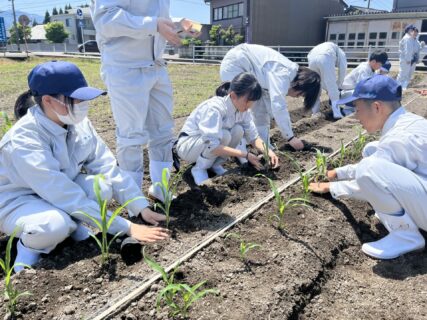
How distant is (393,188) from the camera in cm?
233

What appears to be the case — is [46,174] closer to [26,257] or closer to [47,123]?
[47,123]

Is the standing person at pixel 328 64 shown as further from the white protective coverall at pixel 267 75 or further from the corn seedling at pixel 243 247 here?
the corn seedling at pixel 243 247

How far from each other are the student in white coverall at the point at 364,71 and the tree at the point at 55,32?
46.4 m

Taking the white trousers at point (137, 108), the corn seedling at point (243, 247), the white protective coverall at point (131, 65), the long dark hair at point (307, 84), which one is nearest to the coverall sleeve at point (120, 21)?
the white protective coverall at point (131, 65)

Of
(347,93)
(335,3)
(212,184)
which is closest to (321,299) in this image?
(212,184)

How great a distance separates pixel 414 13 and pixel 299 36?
28.6 feet

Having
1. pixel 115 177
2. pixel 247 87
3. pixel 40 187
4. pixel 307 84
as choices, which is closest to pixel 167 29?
pixel 247 87

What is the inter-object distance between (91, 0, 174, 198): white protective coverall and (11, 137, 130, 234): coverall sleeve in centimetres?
84

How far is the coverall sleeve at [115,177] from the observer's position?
8.43 ft

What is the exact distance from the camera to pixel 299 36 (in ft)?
98.2

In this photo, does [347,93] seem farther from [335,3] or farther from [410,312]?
[335,3]

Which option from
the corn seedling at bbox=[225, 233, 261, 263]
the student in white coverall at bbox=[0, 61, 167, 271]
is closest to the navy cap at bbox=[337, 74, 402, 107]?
the corn seedling at bbox=[225, 233, 261, 263]

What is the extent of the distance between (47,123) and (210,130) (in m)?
1.52

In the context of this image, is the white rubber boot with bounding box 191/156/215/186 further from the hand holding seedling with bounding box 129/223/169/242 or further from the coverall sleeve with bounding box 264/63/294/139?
the hand holding seedling with bounding box 129/223/169/242
